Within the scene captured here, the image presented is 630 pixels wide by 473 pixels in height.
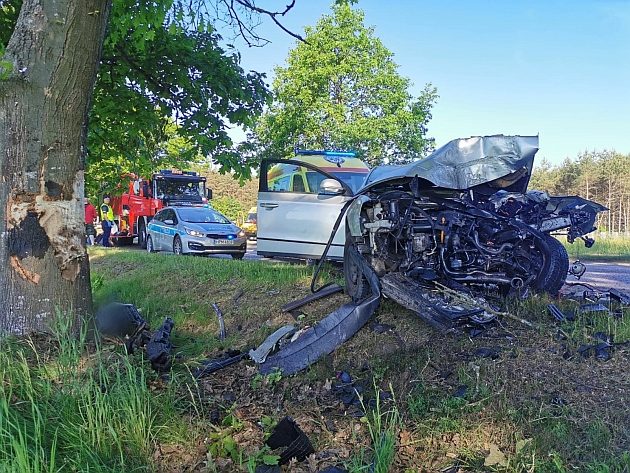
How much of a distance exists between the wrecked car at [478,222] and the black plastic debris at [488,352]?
82 centimetres

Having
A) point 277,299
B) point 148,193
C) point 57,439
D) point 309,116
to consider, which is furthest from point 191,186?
point 57,439

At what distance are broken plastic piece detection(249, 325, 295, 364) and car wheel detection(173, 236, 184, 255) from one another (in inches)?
396

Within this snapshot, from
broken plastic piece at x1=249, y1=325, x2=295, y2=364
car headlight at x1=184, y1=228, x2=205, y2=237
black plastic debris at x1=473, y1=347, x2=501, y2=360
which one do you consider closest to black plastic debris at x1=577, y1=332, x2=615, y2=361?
black plastic debris at x1=473, y1=347, x2=501, y2=360

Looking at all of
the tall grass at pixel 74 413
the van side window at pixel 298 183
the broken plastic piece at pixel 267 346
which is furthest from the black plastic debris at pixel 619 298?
the van side window at pixel 298 183

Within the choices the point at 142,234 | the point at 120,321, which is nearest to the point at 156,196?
the point at 142,234

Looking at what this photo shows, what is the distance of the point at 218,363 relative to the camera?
15.9 feet

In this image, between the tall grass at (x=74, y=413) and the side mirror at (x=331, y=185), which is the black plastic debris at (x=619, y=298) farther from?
the tall grass at (x=74, y=413)

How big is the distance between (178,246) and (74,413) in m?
12.5

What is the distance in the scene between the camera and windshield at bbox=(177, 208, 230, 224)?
15.7 metres

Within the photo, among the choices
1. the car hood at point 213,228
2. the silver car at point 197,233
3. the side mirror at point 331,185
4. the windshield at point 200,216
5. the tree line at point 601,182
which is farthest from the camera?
the tree line at point 601,182

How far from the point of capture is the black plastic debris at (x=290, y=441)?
3016 mm

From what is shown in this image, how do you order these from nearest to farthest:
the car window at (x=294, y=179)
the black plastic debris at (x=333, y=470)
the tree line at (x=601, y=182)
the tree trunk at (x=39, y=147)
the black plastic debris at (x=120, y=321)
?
the black plastic debris at (x=333, y=470) < the tree trunk at (x=39, y=147) < the black plastic debris at (x=120, y=321) < the car window at (x=294, y=179) < the tree line at (x=601, y=182)

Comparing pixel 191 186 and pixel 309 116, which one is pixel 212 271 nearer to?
pixel 191 186

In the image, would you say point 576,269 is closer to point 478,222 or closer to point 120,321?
point 478,222
